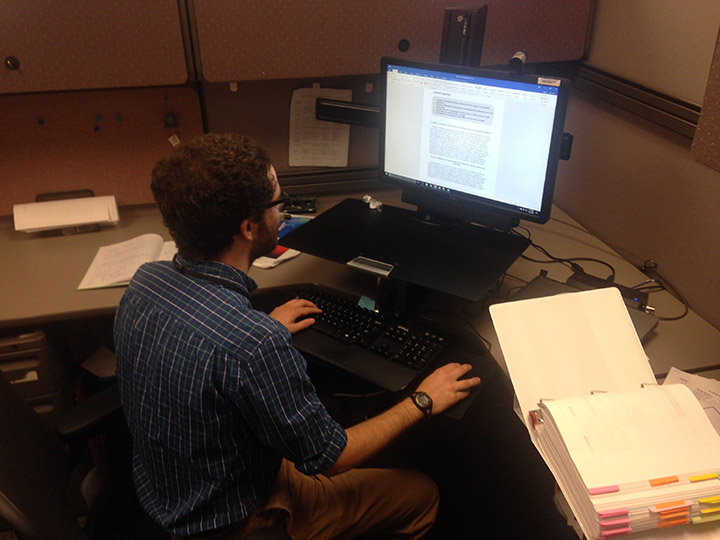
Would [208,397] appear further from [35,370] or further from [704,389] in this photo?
[704,389]

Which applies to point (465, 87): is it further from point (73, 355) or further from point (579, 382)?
point (73, 355)

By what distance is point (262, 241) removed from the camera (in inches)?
44.2

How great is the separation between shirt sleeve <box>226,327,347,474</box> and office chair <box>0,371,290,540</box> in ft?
0.43

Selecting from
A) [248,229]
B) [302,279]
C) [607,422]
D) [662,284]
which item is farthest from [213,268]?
[662,284]

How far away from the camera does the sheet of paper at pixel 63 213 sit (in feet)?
5.12

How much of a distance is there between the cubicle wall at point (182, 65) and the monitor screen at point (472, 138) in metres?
0.21

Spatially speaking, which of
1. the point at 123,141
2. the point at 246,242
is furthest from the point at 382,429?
the point at 123,141

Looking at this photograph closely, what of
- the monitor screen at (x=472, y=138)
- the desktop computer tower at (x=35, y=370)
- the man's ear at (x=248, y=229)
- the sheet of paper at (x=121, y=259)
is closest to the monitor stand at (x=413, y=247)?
the monitor screen at (x=472, y=138)

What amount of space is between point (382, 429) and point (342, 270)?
A: 1.63 ft

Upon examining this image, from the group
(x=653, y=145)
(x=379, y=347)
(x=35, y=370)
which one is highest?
(x=653, y=145)

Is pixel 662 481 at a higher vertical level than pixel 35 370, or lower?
higher

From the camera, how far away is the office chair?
0.82m

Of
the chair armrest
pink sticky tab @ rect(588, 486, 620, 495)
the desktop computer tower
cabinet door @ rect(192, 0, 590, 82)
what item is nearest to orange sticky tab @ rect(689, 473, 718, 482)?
pink sticky tab @ rect(588, 486, 620, 495)

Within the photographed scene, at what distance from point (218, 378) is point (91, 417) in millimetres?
414
